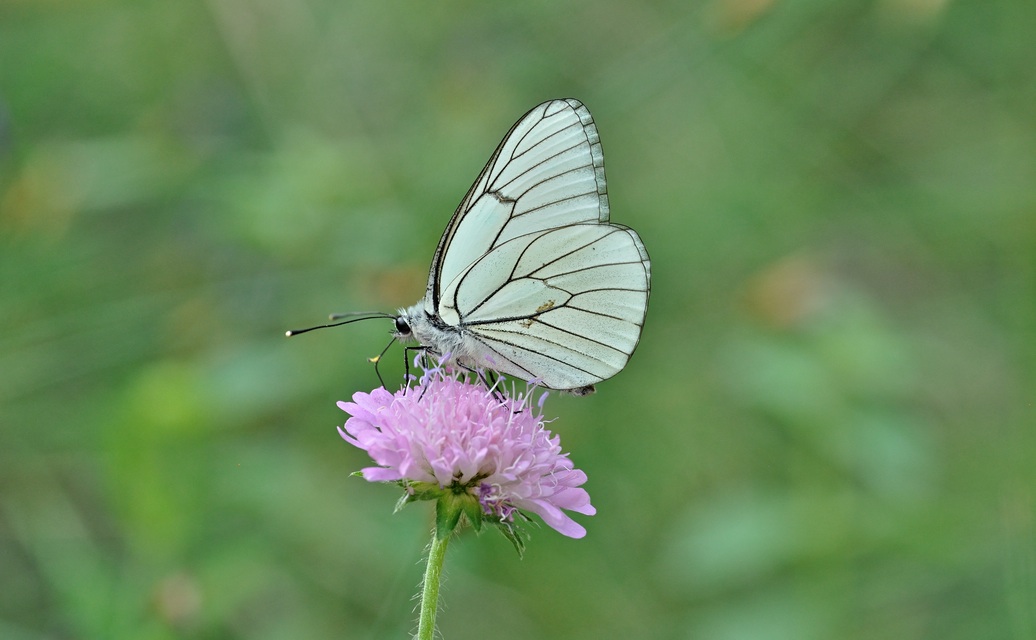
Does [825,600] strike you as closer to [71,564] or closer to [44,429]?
[71,564]

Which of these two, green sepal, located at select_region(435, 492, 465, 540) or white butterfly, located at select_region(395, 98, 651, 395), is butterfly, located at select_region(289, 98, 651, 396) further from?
green sepal, located at select_region(435, 492, 465, 540)

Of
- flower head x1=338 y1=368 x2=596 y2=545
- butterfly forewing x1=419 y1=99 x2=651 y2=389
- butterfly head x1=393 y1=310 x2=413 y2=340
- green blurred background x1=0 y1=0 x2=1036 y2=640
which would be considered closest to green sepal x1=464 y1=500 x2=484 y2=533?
flower head x1=338 y1=368 x2=596 y2=545

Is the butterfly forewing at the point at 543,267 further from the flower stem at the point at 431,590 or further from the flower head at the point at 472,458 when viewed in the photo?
the flower stem at the point at 431,590

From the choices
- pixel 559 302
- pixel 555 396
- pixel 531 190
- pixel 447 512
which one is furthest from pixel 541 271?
pixel 555 396

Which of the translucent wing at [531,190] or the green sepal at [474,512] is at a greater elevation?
the translucent wing at [531,190]

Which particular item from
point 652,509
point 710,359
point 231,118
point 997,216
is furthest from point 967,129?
point 231,118

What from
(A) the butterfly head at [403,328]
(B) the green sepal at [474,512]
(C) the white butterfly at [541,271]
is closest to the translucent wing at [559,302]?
(C) the white butterfly at [541,271]
